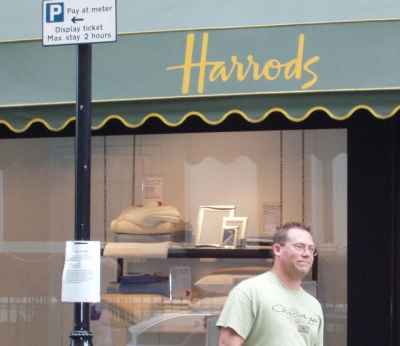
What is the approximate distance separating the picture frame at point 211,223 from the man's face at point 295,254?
307 cm

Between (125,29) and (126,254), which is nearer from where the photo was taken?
(125,29)

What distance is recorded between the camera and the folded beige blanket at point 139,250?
25.8ft

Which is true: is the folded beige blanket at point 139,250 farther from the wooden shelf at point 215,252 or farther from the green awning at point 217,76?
the green awning at point 217,76

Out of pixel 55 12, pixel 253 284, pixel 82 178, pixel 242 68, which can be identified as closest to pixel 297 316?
pixel 253 284

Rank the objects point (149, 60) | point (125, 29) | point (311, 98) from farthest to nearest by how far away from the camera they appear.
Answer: point (125, 29)
point (149, 60)
point (311, 98)

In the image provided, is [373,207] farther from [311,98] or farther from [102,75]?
[102,75]

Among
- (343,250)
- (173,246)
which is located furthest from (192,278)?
(343,250)

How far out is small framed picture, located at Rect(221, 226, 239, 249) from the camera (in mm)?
7750

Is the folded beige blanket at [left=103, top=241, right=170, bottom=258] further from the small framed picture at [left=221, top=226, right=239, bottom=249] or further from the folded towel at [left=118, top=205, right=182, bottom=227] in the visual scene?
the small framed picture at [left=221, top=226, right=239, bottom=249]

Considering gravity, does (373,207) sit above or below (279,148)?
below

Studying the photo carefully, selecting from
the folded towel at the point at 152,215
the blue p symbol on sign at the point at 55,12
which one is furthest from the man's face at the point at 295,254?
the folded towel at the point at 152,215

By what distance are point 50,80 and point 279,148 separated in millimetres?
1970

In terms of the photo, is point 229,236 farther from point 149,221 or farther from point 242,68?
point 242,68

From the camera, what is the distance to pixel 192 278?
7797mm
